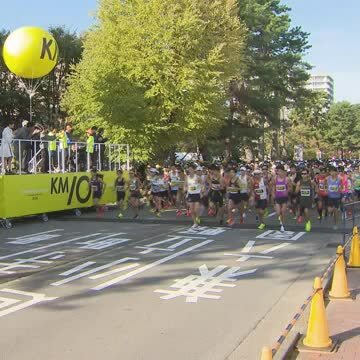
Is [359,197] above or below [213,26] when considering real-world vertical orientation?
below

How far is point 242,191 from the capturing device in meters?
15.1

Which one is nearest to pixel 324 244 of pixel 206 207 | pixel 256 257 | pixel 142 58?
pixel 256 257

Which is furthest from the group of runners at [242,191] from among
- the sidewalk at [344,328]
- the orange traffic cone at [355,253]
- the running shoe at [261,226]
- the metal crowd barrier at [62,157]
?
the sidewalk at [344,328]

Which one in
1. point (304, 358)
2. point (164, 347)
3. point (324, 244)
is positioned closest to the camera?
point (304, 358)

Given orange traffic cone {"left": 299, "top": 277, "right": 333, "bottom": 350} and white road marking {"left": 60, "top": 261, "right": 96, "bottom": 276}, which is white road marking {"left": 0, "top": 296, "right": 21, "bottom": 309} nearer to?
white road marking {"left": 60, "top": 261, "right": 96, "bottom": 276}

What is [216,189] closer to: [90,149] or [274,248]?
[90,149]

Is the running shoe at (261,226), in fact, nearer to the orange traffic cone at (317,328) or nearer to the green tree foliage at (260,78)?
the orange traffic cone at (317,328)

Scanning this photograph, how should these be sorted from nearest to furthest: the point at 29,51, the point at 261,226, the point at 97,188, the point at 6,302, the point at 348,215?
the point at 6,302, the point at 261,226, the point at 29,51, the point at 348,215, the point at 97,188

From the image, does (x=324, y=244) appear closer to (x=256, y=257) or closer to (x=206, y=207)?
(x=256, y=257)

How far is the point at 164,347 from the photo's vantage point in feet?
18.0

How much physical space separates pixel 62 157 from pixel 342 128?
72.9 meters

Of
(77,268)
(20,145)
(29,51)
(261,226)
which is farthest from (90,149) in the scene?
(77,268)

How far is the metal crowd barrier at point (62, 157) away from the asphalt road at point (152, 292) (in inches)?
141

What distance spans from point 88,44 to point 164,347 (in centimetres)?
2331
